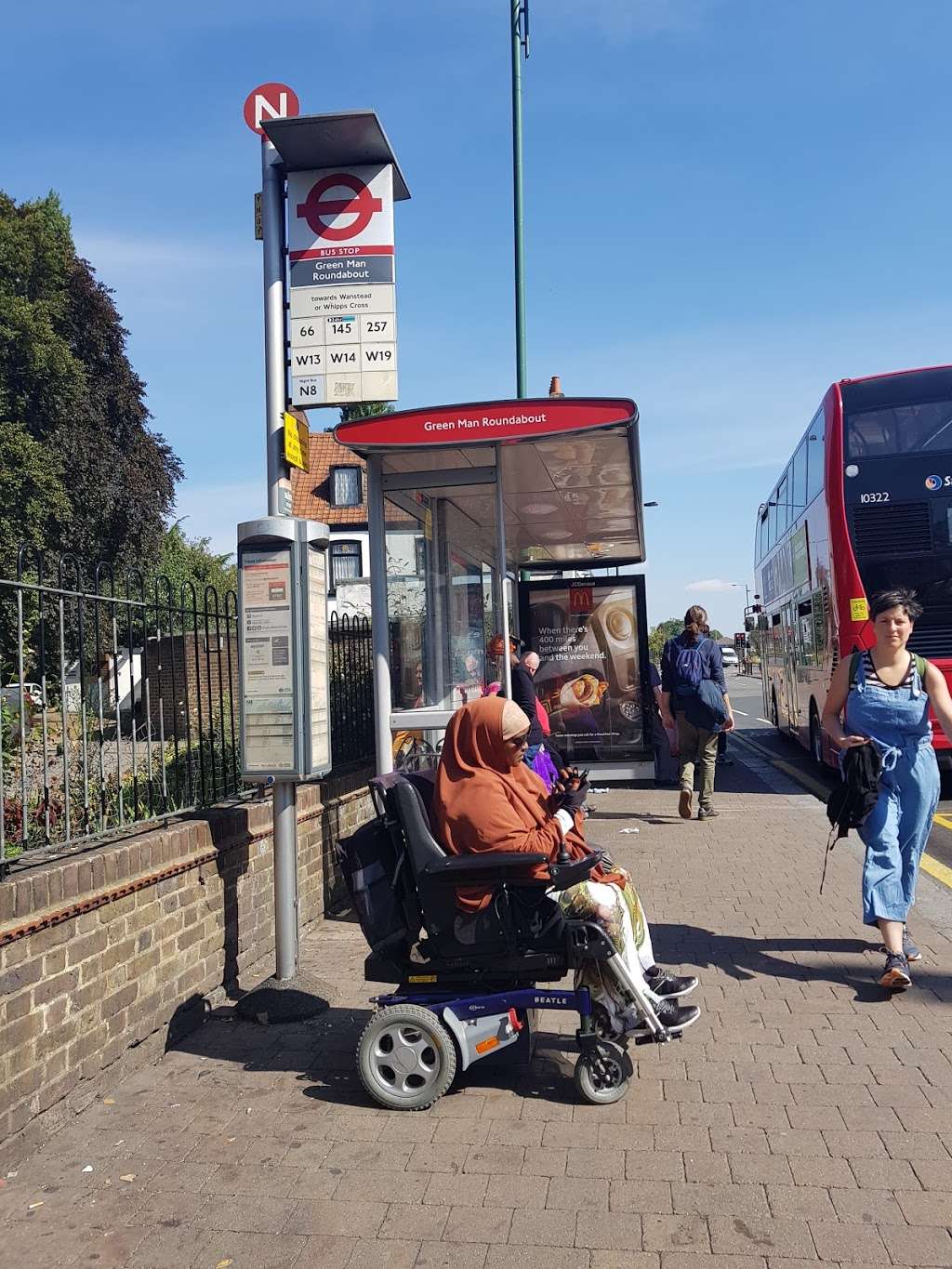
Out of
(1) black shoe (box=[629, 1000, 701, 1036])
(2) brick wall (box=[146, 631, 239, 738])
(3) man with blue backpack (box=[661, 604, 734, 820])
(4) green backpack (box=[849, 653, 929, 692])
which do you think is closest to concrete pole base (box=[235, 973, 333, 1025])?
(2) brick wall (box=[146, 631, 239, 738])

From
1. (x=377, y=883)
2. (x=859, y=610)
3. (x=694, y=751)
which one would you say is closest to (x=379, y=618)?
(x=377, y=883)

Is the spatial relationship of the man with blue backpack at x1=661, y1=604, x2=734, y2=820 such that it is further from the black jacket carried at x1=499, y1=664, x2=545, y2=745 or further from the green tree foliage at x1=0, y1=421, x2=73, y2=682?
the green tree foliage at x1=0, y1=421, x2=73, y2=682

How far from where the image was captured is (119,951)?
4.64 meters

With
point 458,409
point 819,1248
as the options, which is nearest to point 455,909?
point 819,1248

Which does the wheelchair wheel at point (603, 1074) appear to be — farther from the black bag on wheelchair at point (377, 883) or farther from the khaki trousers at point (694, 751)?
the khaki trousers at point (694, 751)

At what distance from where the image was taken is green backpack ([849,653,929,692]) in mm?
5727

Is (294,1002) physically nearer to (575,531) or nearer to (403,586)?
(403,586)

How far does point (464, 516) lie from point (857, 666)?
3940 millimetres

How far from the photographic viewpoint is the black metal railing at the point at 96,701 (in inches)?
178

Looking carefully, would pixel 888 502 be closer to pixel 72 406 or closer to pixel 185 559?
pixel 72 406

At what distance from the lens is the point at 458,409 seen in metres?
6.95

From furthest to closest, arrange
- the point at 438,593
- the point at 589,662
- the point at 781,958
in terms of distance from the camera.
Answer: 1. the point at 589,662
2. the point at 438,593
3. the point at 781,958

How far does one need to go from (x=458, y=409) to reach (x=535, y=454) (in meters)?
1.05

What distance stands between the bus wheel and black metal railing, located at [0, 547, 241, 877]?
11.0 m
